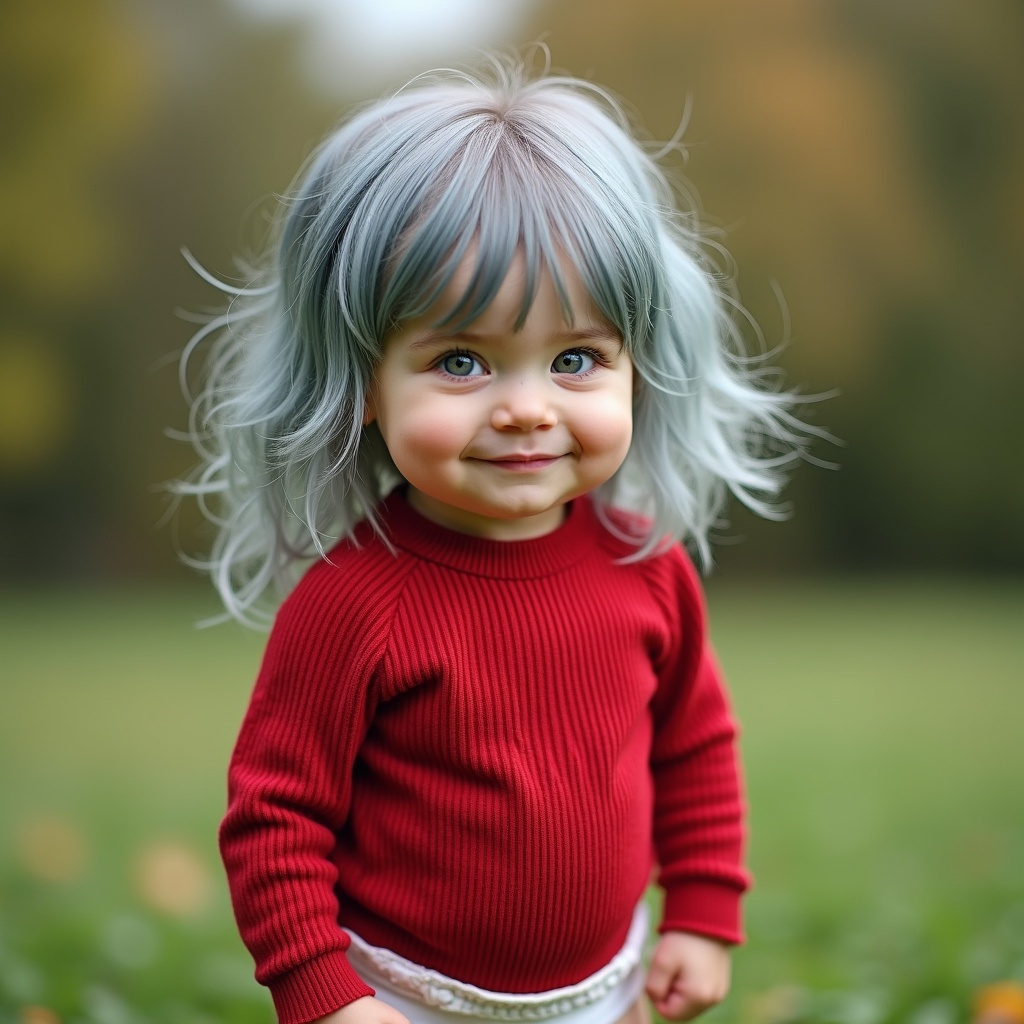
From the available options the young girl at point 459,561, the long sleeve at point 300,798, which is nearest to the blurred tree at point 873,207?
the young girl at point 459,561

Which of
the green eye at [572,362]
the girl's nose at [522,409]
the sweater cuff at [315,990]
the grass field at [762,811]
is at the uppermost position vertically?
the green eye at [572,362]

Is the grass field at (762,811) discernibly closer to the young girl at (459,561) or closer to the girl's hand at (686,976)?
the girl's hand at (686,976)

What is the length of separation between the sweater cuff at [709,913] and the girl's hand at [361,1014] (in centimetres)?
47

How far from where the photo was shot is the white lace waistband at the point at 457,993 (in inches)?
60.6

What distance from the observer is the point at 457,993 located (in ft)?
5.07

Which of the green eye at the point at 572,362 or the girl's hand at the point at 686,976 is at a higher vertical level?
the green eye at the point at 572,362

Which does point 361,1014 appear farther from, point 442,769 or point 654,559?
point 654,559

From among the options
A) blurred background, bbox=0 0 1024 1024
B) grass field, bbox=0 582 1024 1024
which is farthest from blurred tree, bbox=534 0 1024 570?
grass field, bbox=0 582 1024 1024

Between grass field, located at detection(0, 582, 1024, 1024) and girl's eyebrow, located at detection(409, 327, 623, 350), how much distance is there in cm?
134

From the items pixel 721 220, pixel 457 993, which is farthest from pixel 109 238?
pixel 457 993

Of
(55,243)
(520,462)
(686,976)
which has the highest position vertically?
(55,243)

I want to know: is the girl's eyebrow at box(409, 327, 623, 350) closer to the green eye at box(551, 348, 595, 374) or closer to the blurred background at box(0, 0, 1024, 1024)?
the green eye at box(551, 348, 595, 374)

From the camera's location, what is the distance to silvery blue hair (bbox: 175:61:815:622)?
1418 millimetres

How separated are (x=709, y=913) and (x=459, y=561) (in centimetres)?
62
